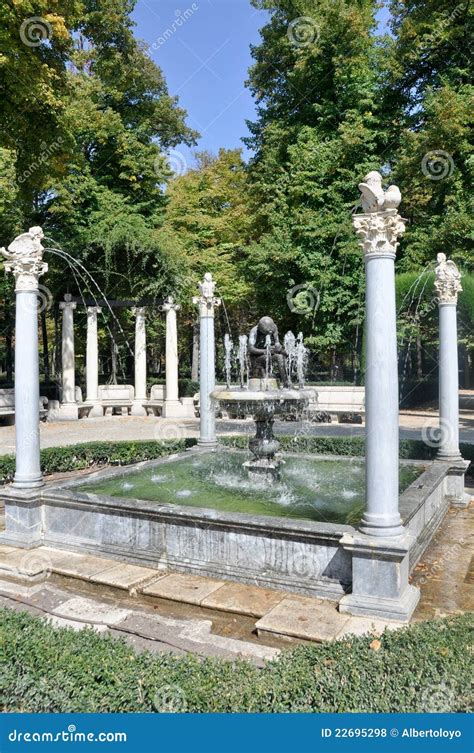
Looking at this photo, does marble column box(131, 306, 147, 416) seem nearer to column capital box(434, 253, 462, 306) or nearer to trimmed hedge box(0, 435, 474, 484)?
trimmed hedge box(0, 435, 474, 484)

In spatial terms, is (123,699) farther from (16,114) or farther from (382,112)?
(382,112)

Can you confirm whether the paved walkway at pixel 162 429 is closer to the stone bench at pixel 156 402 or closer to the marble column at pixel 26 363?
the stone bench at pixel 156 402

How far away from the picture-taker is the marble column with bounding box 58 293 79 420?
85.0 feet

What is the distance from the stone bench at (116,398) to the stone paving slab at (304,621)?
2314 cm

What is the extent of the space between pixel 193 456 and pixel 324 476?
10.6 feet

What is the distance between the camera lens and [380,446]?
6145mm

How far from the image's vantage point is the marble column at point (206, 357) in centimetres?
1354

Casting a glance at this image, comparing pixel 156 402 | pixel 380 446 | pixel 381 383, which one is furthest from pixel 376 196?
pixel 156 402

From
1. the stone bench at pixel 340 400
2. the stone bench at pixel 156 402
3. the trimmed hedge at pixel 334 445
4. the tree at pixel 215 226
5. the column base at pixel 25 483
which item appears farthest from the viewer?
the tree at pixel 215 226

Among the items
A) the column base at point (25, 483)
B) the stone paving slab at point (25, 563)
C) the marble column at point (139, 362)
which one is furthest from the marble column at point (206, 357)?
the marble column at point (139, 362)

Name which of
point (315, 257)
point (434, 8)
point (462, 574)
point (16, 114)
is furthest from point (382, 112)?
point (462, 574)

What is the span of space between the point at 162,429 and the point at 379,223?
699 inches

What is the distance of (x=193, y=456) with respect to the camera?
42.1 ft

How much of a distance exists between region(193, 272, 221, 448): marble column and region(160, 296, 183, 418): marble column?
12.9m
